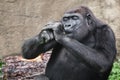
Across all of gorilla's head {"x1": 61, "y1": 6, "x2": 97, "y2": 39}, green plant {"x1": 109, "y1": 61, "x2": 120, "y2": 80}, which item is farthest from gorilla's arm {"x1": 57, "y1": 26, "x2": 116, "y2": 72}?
green plant {"x1": 109, "y1": 61, "x2": 120, "y2": 80}

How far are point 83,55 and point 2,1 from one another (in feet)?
10.4

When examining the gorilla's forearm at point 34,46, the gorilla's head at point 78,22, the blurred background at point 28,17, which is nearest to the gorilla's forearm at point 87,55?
the gorilla's head at point 78,22

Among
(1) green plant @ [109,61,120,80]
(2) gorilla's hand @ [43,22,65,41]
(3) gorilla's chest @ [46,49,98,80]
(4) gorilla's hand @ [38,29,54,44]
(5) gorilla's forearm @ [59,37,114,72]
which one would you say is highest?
(2) gorilla's hand @ [43,22,65,41]

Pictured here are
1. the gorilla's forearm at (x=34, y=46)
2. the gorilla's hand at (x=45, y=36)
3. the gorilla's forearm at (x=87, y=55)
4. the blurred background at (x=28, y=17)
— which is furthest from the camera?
the blurred background at (x=28, y=17)

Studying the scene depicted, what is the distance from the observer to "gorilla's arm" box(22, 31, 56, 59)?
5430 millimetres

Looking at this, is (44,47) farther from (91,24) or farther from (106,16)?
(106,16)

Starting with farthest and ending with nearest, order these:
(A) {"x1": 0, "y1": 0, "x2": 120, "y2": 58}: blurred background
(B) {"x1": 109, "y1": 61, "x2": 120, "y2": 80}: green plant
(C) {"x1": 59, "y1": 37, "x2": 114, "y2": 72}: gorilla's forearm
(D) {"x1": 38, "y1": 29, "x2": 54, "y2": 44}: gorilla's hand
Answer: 1. (A) {"x1": 0, "y1": 0, "x2": 120, "y2": 58}: blurred background
2. (B) {"x1": 109, "y1": 61, "x2": 120, "y2": 80}: green plant
3. (D) {"x1": 38, "y1": 29, "x2": 54, "y2": 44}: gorilla's hand
4. (C) {"x1": 59, "y1": 37, "x2": 114, "y2": 72}: gorilla's forearm

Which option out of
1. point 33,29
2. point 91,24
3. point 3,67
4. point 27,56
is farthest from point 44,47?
point 33,29

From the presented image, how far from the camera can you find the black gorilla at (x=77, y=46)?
520cm

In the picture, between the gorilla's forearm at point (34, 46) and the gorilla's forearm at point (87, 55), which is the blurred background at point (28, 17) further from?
the gorilla's forearm at point (87, 55)

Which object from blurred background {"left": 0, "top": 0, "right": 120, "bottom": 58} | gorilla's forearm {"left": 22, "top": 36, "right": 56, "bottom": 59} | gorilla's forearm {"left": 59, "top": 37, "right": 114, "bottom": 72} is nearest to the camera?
gorilla's forearm {"left": 59, "top": 37, "right": 114, "bottom": 72}

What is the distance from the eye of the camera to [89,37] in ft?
18.2

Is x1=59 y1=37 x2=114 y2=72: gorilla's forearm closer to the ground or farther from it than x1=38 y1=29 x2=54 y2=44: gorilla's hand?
closer to the ground

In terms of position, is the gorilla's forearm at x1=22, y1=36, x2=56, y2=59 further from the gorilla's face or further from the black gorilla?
the gorilla's face
